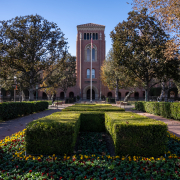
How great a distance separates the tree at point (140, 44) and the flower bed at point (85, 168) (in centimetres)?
1268

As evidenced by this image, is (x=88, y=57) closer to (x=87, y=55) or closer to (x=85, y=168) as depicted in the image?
(x=87, y=55)

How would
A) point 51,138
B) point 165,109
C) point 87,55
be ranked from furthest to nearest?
1. point 87,55
2. point 165,109
3. point 51,138

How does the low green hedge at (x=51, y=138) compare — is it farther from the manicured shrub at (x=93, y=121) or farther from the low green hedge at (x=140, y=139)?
the manicured shrub at (x=93, y=121)

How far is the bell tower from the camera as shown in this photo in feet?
144

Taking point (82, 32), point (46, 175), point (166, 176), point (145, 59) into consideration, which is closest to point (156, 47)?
point (145, 59)

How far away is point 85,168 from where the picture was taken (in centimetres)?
369

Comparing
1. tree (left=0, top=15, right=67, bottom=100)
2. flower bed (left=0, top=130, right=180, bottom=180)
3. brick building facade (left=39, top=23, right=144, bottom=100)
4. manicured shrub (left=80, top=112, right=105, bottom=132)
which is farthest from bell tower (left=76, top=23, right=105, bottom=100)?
flower bed (left=0, top=130, right=180, bottom=180)

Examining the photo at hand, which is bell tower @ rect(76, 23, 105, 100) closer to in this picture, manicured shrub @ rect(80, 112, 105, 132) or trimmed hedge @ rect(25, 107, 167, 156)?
manicured shrub @ rect(80, 112, 105, 132)

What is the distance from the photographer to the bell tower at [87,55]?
144 feet

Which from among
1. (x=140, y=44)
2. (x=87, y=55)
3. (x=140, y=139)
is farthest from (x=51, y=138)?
(x=87, y=55)

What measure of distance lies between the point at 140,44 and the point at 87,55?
29410 millimetres

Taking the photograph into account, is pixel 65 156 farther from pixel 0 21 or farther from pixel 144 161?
pixel 0 21

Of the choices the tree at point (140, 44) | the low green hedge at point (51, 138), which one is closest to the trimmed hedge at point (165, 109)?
the tree at point (140, 44)

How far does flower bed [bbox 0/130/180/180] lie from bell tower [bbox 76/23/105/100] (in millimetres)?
39429
